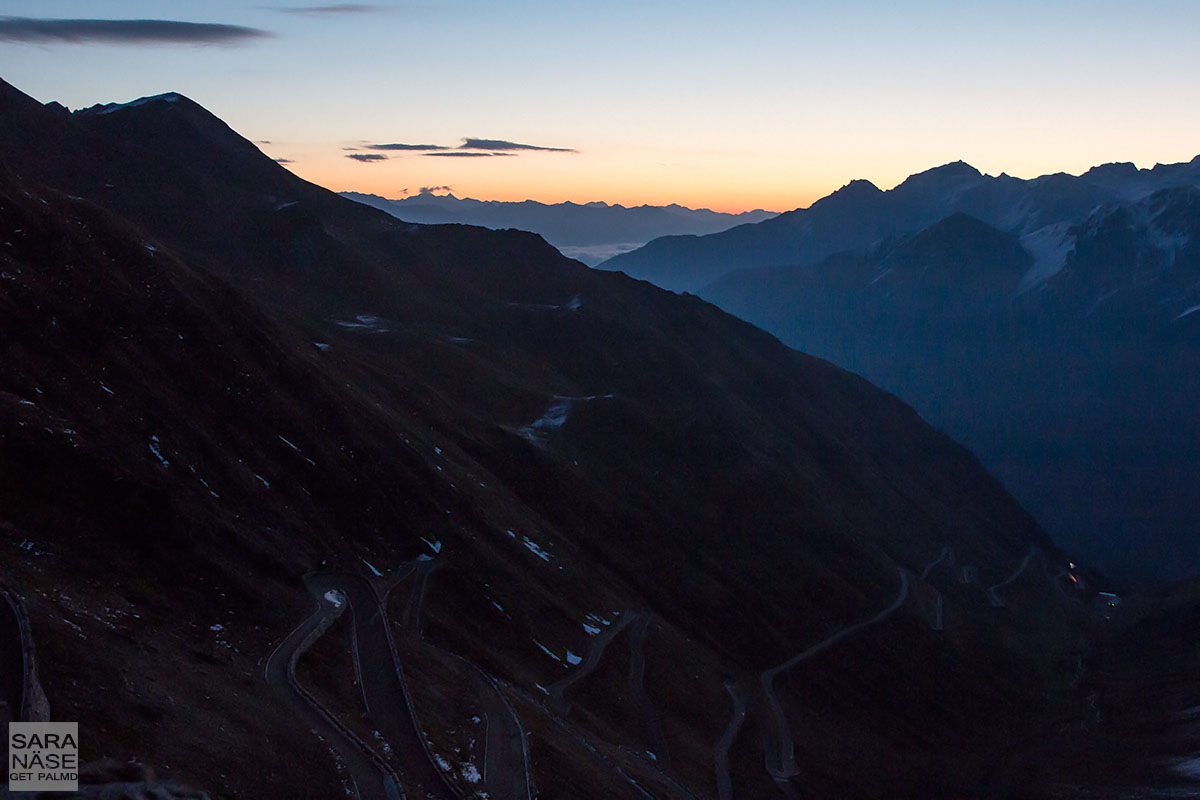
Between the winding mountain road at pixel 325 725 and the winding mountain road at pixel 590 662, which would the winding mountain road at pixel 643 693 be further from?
the winding mountain road at pixel 325 725

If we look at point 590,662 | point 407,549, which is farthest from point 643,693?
point 407,549

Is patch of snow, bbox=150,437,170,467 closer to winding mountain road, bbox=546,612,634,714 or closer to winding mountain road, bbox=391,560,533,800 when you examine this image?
winding mountain road, bbox=391,560,533,800

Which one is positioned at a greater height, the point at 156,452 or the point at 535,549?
the point at 156,452

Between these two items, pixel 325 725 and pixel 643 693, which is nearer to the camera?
pixel 325 725

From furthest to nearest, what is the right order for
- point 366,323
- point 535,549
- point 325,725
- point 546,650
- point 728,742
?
1. point 366,323
2. point 535,549
3. point 728,742
4. point 546,650
5. point 325,725

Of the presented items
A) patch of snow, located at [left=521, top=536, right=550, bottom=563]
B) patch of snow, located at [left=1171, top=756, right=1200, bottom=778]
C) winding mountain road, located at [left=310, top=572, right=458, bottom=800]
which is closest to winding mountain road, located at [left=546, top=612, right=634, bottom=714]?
patch of snow, located at [left=521, top=536, right=550, bottom=563]

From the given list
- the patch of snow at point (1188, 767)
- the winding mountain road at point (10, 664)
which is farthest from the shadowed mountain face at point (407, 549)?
the patch of snow at point (1188, 767)

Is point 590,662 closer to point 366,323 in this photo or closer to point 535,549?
point 535,549
